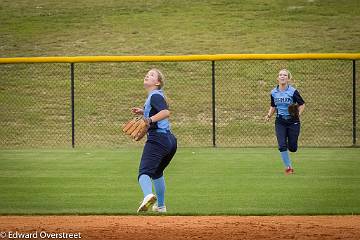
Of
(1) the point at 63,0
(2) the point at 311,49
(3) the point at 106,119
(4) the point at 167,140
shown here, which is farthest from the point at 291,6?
(4) the point at 167,140

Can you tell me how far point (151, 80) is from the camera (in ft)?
32.3

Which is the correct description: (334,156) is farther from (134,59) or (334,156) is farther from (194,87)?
(194,87)

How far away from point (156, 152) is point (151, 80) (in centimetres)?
83

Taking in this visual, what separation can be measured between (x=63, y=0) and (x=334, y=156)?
813 inches

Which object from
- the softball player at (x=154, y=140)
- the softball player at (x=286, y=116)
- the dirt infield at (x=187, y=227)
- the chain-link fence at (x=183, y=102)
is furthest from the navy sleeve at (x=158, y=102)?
the chain-link fence at (x=183, y=102)

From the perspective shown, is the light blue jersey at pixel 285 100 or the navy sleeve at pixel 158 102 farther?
the light blue jersey at pixel 285 100

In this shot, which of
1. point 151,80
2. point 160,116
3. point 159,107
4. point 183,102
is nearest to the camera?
point 160,116

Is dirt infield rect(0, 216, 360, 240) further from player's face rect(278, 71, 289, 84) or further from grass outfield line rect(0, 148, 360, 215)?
player's face rect(278, 71, 289, 84)

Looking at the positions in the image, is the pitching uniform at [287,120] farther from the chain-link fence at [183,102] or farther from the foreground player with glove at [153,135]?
the chain-link fence at [183,102]

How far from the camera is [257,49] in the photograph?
28719 mm

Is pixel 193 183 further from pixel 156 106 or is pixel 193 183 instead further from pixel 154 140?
pixel 156 106

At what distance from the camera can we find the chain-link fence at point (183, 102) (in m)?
23.1

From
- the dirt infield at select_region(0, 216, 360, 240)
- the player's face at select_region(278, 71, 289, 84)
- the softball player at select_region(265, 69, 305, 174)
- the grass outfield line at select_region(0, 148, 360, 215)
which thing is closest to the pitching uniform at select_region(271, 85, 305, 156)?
the softball player at select_region(265, 69, 305, 174)

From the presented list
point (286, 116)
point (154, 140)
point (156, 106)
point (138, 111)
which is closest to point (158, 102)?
point (156, 106)
